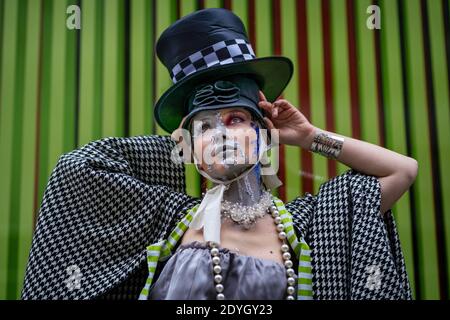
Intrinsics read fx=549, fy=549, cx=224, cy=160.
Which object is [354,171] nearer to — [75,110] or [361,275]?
[361,275]

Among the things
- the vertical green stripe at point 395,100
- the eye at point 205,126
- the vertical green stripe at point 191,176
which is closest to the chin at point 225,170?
the eye at point 205,126

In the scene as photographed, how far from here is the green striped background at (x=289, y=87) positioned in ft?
6.30

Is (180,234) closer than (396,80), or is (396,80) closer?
(180,234)

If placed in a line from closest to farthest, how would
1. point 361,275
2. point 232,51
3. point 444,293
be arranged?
point 361,275 < point 232,51 < point 444,293

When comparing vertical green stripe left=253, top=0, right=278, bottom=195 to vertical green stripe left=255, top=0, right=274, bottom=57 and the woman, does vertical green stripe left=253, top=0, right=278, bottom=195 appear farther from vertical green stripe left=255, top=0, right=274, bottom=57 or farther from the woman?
the woman

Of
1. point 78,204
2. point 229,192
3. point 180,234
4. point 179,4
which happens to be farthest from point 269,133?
point 179,4

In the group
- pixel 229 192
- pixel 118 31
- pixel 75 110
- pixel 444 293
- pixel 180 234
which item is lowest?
pixel 444 293

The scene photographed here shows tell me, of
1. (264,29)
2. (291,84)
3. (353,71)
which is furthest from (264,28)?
(353,71)

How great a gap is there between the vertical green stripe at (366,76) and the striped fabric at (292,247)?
58 cm

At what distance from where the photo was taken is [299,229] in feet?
4.87

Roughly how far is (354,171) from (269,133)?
265 mm

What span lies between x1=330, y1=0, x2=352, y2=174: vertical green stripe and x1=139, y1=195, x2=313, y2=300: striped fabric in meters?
0.54

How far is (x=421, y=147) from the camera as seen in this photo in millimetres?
1929

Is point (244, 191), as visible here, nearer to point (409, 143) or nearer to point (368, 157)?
point (368, 157)
